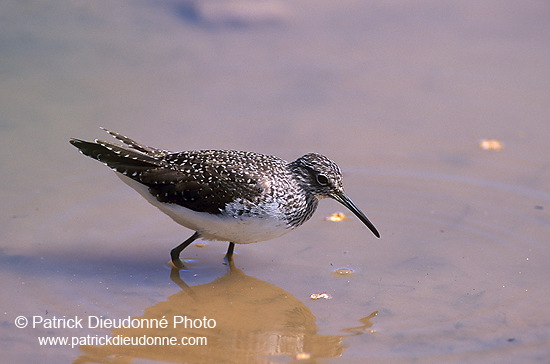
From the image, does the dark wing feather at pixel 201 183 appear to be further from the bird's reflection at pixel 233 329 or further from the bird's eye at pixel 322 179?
the bird's reflection at pixel 233 329

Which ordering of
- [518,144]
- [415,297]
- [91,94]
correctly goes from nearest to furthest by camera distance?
[415,297] → [518,144] → [91,94]

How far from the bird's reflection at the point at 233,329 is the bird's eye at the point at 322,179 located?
1209 mm

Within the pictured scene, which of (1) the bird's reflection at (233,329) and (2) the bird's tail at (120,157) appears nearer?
(1) the bird's reflection at (233,329)

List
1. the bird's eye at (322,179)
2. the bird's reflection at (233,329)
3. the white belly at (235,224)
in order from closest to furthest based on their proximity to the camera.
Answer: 1. the bird's reflection at (233,329)
2. the white belly at (235,224)
3. the bird's eye at (322,179)

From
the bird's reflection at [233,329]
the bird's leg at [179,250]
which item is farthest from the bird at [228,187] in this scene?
the bird's reflection at [233,329]

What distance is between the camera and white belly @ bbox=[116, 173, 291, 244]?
834 centimetres

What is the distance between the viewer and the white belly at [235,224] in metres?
8.34

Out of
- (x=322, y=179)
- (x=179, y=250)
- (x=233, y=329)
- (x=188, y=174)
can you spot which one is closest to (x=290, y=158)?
(x=322, y=179)

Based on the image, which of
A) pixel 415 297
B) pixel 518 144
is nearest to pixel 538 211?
pixel 518 144

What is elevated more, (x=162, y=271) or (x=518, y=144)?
(x=518, y=144)

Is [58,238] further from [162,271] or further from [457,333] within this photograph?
Result: [457,333]

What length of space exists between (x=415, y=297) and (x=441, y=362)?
1.16 m

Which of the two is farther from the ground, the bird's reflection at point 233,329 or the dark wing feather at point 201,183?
the dark wing feather at point 201,183

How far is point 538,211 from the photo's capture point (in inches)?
380
